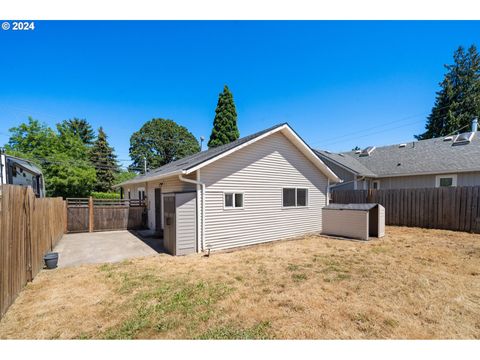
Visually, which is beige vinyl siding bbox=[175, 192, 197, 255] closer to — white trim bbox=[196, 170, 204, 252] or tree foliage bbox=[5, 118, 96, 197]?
white trim bbox=[196, 170, 204, 252]

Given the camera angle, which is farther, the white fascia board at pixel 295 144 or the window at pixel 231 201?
the window at pixel 231 201

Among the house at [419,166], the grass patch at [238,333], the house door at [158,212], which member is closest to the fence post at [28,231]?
the grass patch at [238,333]

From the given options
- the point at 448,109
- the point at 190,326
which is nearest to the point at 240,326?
the point at 190,326

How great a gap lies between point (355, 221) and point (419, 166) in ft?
36.3

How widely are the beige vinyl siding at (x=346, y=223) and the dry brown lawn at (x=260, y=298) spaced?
2.10 meters

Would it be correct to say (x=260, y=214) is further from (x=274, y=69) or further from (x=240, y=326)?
(x=274, y=69)

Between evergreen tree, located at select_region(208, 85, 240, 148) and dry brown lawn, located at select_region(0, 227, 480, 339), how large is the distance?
1951 cm

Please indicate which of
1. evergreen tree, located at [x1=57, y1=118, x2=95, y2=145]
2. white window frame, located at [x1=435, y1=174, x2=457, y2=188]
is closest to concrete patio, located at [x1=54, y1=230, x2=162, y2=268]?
white window frame, located at [x1=435, y1=174, x2=457, y2=188]

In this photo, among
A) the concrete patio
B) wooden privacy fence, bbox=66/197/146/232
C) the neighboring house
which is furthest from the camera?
wooden privacy fence, bbox=66/197/146/232

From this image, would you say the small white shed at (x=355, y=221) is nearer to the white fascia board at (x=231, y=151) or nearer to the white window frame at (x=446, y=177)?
the white fascia board at (x=231, y=151)

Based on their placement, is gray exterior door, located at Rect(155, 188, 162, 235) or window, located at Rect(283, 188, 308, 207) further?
gray exterior door, located at Rect(155, 188, 162, 235)

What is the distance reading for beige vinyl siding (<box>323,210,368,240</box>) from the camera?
8758mm

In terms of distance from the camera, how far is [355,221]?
905 centimetres

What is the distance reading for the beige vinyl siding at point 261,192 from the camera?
24.5ft
